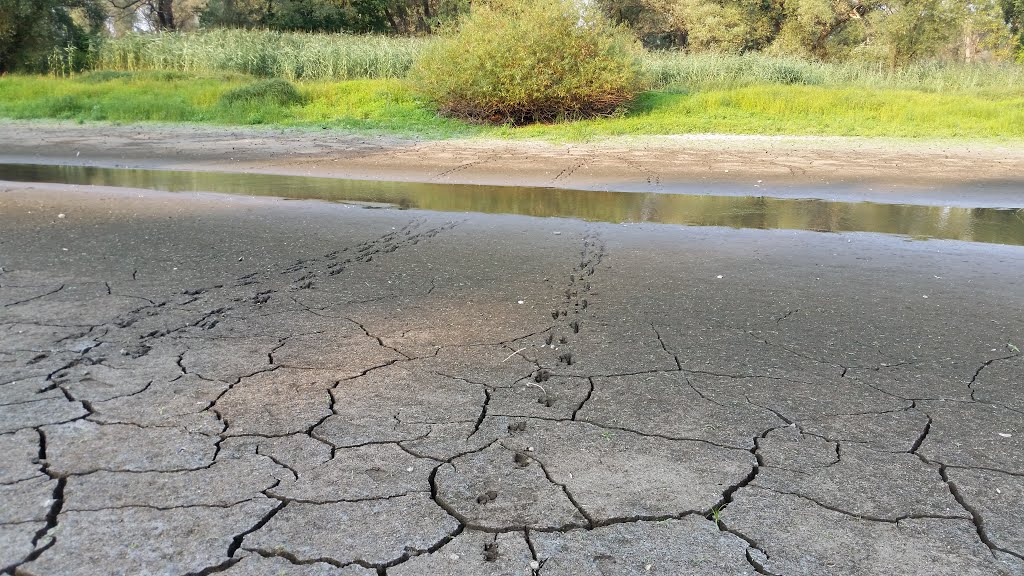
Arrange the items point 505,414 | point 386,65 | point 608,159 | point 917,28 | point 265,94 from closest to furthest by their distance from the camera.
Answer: point 505,414 → point 608,159 → point 265,94 → point 386,65 → point 917,28

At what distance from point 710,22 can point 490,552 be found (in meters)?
34.7

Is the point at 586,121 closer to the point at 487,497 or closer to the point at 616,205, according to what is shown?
the point at 616,205

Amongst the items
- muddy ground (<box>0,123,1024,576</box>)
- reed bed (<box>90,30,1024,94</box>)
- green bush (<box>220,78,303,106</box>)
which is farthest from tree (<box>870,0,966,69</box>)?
muddy ground (<box>0,123,1024,576</box>)

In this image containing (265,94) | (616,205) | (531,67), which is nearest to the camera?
(616,205)

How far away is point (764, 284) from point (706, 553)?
138 inches

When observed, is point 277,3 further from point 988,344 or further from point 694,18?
point 988,344

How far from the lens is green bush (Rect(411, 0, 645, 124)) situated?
57.8 feet

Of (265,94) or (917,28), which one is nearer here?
(265,94)

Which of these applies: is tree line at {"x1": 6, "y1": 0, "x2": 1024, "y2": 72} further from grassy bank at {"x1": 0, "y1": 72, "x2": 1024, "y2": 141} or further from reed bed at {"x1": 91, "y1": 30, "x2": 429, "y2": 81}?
grassy bank at {"x1": 0, "y1": 72, "x2": 1024, "y2": 141}

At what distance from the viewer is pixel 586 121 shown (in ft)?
57.9

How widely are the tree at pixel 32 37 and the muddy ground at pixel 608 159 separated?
9168 millimetres

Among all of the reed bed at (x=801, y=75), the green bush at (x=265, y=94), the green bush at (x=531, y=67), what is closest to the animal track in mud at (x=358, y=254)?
the green bush at (x=531, y=67)

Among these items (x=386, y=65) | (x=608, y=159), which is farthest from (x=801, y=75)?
(x=608, y=159)

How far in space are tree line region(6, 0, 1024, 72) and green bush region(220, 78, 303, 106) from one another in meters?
6.28
